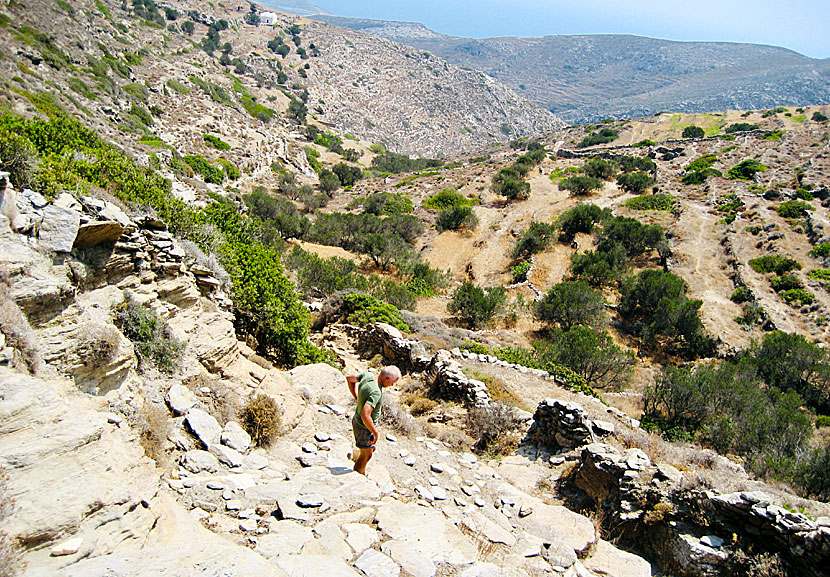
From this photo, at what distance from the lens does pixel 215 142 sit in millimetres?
42281

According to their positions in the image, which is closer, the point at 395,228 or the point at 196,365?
the point at 196,365

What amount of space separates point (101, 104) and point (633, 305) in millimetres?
40556

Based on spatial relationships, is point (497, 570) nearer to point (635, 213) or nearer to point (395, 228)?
point (395, 228)

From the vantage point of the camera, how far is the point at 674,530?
18.0 ft

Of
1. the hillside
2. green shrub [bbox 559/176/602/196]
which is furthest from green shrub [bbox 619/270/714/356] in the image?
green shrub [bbox 559/176/602/196]

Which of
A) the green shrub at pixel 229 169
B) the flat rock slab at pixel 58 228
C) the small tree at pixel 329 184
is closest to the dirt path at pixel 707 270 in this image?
the flat rock slab at pixel 58 228

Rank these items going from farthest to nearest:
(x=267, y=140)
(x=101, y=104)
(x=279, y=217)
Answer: (x=267, y=140) → (x=101, y=104) → (x=279, y=217)

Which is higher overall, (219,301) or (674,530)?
(219,301)

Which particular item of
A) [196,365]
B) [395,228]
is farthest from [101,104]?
[196,365]

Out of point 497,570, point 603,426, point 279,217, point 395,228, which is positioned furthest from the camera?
point 395,228

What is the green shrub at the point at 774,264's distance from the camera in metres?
27.0

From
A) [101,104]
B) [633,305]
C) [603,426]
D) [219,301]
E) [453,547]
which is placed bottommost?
[633,305]

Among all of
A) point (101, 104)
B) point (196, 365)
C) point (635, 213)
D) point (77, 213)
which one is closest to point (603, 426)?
point (196, 365)

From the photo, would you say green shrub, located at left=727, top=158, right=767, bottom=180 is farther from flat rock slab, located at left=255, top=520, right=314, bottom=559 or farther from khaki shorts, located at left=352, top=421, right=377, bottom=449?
flat rock slab, located at left=255, top=520, right=314, bottom=559
